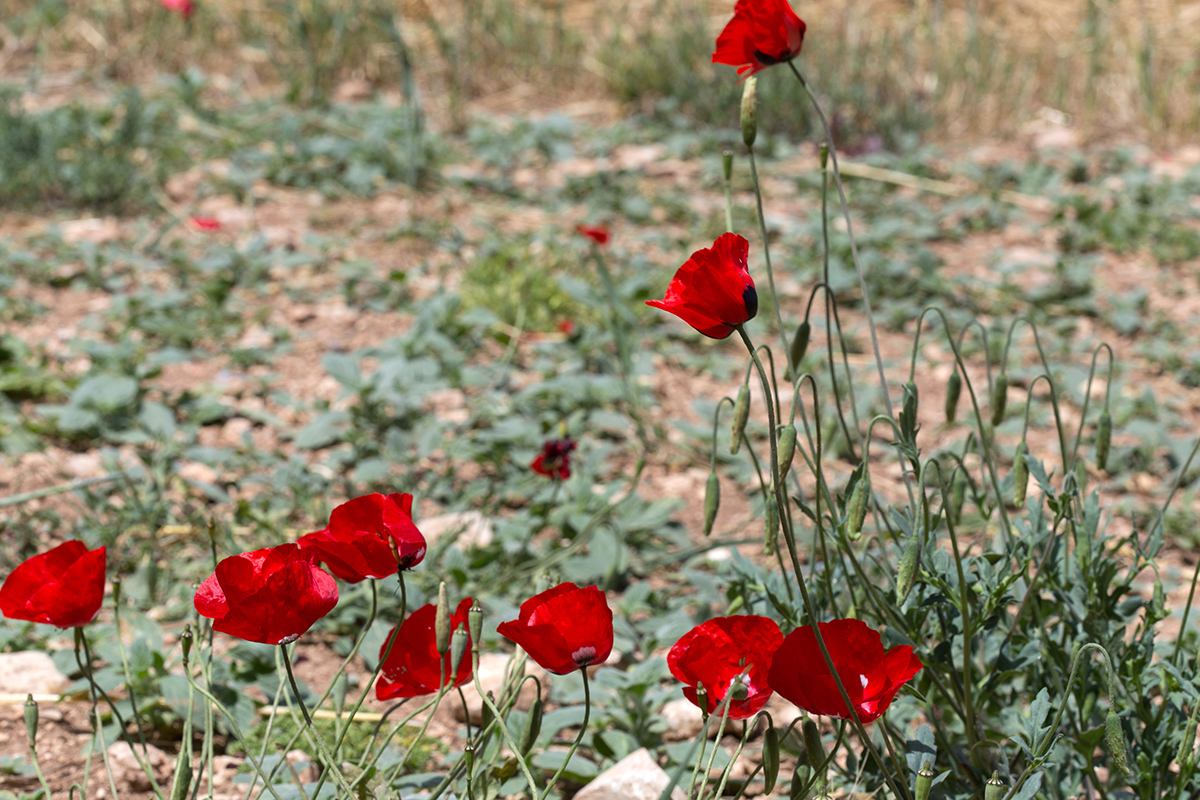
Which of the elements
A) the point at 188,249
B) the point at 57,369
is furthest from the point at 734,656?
the point at 188,249

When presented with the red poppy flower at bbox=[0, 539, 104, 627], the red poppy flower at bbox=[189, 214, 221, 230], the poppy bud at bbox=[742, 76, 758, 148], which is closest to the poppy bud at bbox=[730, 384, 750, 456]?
the poppy bud at bbox=[742, 76, 758, 148]

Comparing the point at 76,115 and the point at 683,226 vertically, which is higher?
the point at 76,115

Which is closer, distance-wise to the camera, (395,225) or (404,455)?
(404,455)

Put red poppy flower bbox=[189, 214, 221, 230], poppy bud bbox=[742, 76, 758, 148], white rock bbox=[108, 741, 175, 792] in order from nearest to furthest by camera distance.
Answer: poppy bud bbox=[742, 76, 758, 148] < white rock bbox=[108, 741, 175, 792] < red poppy flower bbox=[189, 214, 221, 230]

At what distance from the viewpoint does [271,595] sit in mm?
851

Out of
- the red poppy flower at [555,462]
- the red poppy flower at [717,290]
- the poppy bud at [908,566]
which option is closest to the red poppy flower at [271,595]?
the red poppy flower at [717,290]

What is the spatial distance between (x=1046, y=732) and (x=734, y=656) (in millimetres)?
254

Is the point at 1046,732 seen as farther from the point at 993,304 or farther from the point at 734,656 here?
the point at 993,304

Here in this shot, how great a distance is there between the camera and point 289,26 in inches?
179

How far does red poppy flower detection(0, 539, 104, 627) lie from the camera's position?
3.18ft

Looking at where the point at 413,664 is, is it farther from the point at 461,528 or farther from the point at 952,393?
the point at 461,528

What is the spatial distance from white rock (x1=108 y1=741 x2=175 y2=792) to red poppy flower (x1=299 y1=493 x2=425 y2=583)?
0.54 m

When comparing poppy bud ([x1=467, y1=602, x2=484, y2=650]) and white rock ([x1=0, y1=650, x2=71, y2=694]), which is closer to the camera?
poppy bud ([x1=467, y1=602, x2=484, y2=650])

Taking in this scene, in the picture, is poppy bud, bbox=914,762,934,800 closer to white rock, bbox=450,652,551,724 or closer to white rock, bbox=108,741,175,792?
white rock, bbox=450,652,551,724
